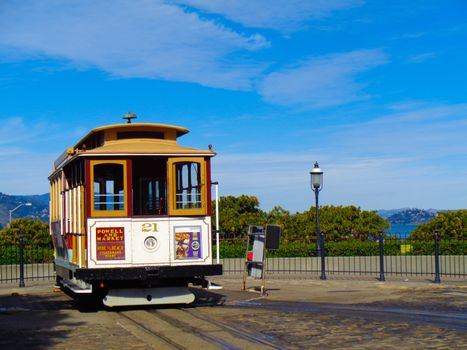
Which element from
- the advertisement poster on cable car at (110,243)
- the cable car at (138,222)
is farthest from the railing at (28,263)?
the advertisement poster on cable car at (110,243)

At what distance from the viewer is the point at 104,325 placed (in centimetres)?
1232

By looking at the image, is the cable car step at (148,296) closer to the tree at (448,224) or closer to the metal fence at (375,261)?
the metal fence at (375,261)

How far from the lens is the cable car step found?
14156mm

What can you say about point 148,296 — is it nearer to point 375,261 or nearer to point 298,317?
point 298,317

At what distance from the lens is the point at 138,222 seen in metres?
14.1

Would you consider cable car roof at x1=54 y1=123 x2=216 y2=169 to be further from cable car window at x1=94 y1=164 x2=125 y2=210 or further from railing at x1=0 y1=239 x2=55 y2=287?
railing at x1=0 y1=239 x2=55 y2=287

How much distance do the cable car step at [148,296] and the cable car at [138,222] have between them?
19 millimetres

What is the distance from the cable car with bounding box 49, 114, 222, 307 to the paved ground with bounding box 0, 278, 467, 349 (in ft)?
2.00

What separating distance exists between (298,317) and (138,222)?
11.7ft

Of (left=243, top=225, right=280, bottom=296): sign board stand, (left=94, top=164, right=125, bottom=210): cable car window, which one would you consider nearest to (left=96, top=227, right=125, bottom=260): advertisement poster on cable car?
(left=94, top=164, right=125, bottom=210): cable car window

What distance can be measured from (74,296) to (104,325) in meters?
4.49

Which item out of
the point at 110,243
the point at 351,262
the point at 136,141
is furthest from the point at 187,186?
the point at 351,262

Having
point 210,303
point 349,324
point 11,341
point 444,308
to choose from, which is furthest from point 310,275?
point 11,341

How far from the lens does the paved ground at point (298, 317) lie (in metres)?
10.3
